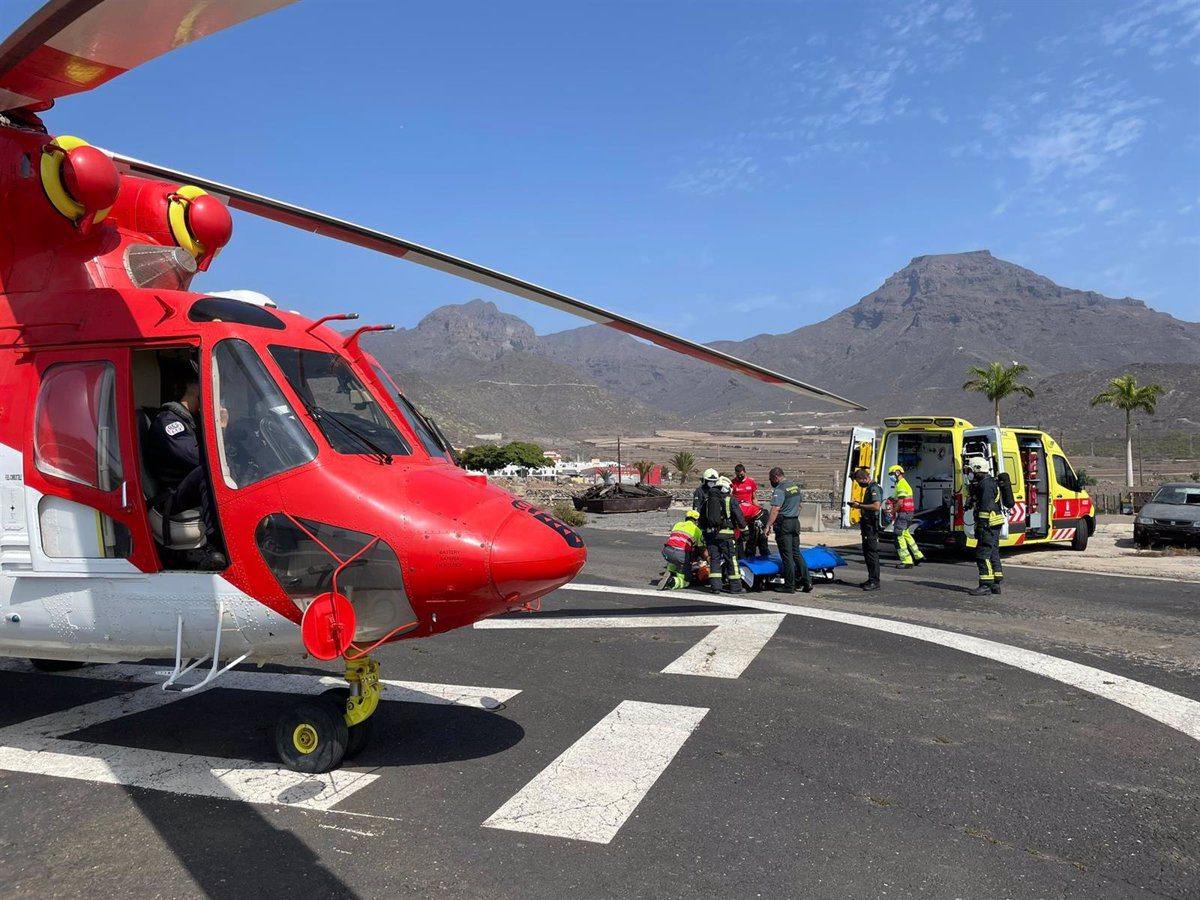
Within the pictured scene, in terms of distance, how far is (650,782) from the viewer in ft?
14.3

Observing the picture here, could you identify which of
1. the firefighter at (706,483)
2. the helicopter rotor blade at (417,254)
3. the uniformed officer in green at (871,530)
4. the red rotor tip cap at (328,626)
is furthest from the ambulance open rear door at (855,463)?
the red rotor tip cap at (328,626)

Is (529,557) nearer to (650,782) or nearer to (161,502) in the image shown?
(650,782)

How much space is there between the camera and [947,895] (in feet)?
10.6

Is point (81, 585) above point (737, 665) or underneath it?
above

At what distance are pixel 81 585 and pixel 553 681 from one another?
3.36 metres

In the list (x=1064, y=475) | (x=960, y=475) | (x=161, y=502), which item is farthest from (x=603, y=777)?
(x=1064, y=475)

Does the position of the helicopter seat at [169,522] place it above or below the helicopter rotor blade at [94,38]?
below

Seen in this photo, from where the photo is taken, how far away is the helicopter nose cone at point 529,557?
4117 millimetres

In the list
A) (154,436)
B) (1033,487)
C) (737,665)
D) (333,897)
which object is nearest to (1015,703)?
(737,665)

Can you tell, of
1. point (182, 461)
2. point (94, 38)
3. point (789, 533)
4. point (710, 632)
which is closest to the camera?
point (94, 38)

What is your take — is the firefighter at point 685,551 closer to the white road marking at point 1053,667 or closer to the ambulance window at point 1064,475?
the white road marking at point 1053,667

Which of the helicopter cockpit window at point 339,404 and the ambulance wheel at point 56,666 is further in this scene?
the ambulance wheel at point 56,666

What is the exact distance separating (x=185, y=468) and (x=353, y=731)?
185 cm

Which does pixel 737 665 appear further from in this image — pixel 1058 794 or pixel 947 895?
pixel 947 895
